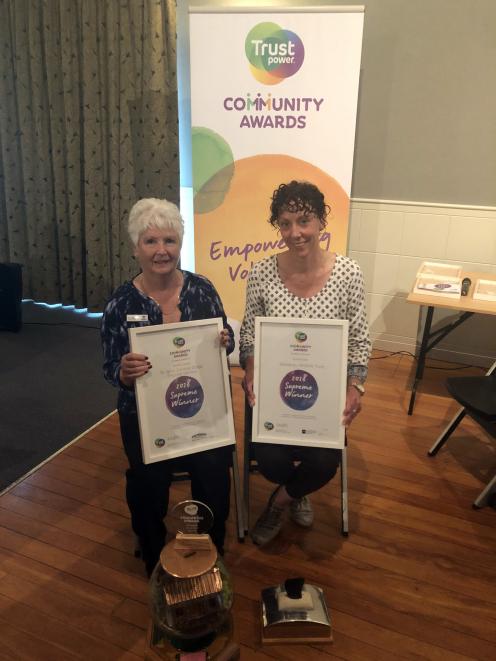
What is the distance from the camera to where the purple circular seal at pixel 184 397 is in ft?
5.21

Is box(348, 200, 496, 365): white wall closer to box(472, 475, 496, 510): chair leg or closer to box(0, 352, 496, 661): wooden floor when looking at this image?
box(0, 352, 496, 661): wooden floor

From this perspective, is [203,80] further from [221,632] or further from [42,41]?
[221,632]

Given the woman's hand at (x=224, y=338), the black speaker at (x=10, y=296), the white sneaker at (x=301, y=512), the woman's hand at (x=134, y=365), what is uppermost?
the woman's hand at (x=224, y=338)

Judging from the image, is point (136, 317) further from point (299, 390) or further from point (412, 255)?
point (412, 255)

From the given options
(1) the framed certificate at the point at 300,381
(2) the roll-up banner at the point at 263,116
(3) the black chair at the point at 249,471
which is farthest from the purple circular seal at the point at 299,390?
(2) the roll-up banner at the point at 263,116

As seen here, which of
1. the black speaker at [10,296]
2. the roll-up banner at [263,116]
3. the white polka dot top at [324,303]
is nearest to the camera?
the white polka dot top at [324,303]

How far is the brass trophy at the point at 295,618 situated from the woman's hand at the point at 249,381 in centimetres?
58

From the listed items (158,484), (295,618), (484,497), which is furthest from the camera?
(484,497)

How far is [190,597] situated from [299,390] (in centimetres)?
72

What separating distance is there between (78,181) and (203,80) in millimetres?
1481

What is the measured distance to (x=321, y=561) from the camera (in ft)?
5.97

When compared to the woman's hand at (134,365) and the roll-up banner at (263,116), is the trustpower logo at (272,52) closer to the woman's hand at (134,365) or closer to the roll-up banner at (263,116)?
the roll-up banner at (263,116)

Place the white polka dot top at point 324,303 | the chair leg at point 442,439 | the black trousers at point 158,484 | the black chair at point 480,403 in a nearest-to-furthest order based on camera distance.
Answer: the black trousers at point 158,484, the white polka dot top at point 324,303, the black chair at point 480,403, the chair leg at point 442,439

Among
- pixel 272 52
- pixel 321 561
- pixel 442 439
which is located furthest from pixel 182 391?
pixel 272 52
